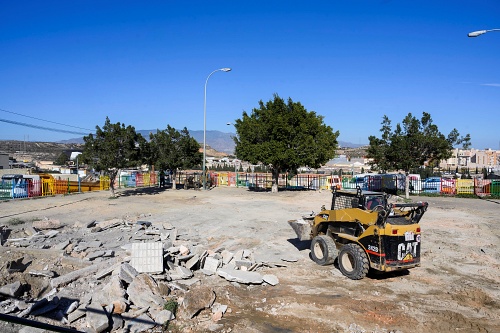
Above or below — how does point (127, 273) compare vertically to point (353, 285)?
above

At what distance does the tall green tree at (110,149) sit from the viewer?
87.6 ft

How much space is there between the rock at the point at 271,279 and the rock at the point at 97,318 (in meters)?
3.82

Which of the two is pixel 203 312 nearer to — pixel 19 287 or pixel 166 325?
pixel 166 325

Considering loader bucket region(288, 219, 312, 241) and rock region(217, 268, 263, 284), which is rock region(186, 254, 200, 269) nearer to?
rock region(217, 268, 263, 284)

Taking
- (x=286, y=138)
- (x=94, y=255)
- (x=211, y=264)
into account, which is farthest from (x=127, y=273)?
(x=286, y=138)

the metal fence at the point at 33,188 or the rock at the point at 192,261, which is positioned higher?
the metal fence at the point at 33,188

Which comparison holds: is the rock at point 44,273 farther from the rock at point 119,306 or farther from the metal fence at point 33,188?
the metal fence at point 33,188

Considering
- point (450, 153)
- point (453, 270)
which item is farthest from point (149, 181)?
point (453, 270)

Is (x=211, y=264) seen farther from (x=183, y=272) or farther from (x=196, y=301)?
(x=196, y=301)

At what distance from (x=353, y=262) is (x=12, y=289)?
762 centimetres

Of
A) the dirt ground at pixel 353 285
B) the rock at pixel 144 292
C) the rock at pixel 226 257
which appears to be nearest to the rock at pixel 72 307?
the rock at pixel 144 292

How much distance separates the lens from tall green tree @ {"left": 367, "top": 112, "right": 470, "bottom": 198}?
2772cm

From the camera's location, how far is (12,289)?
7562mm

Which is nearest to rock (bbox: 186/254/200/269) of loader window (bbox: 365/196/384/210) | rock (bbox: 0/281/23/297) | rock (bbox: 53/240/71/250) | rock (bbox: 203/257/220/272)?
rock (bbox: 203/257/220/272)
